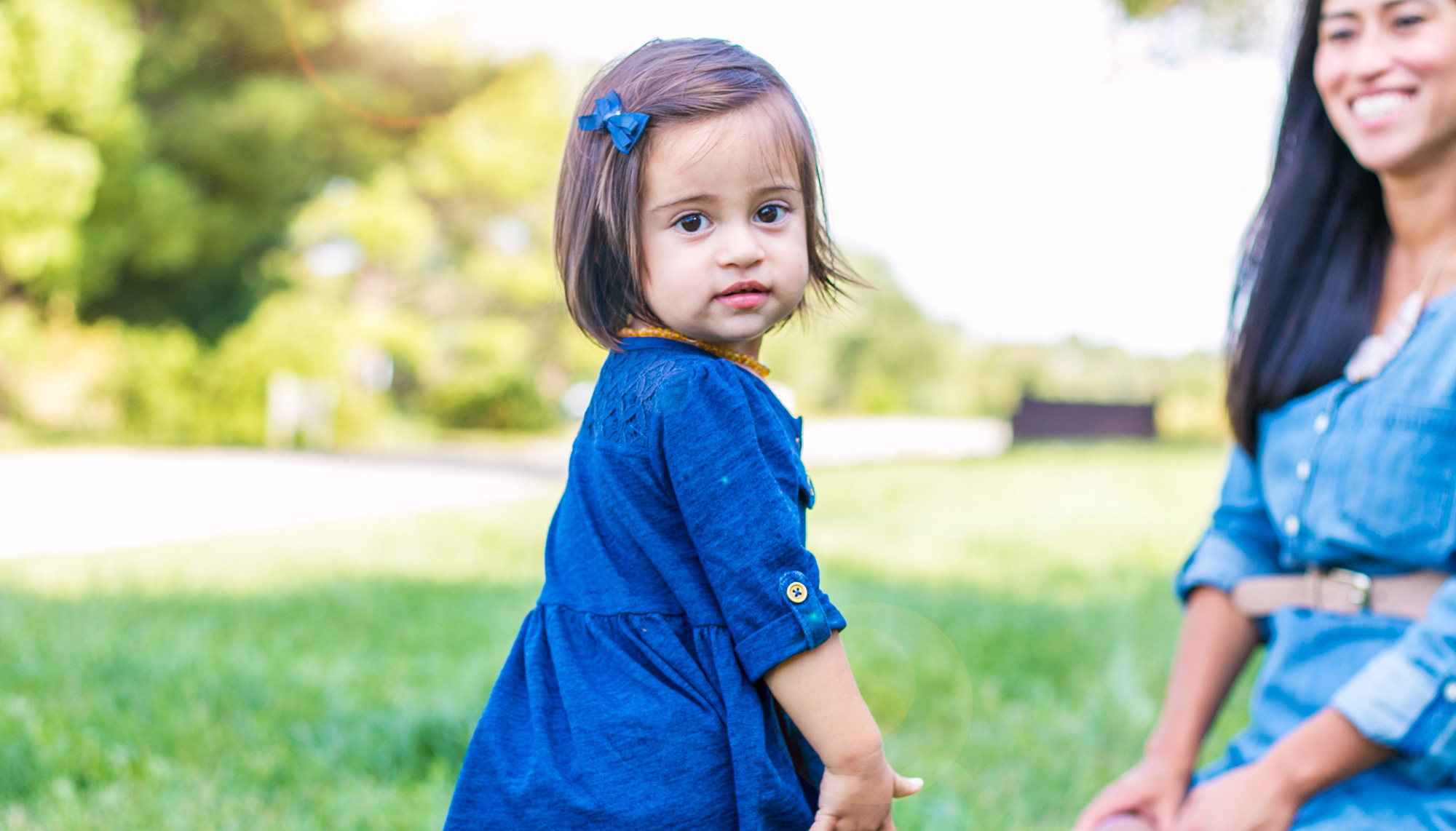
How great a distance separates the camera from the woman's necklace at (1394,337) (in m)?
1.50

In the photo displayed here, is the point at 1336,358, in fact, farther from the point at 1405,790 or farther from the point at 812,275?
the point at 812,275

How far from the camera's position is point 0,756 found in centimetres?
260

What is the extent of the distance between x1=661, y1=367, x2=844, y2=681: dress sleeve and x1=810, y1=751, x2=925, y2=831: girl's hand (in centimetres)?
13

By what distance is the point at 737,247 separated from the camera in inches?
46.8

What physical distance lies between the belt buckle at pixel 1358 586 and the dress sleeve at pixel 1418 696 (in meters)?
0.13

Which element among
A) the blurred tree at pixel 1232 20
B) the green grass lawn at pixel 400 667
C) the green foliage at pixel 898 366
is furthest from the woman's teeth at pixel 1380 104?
the green foliage at pixel 898 366

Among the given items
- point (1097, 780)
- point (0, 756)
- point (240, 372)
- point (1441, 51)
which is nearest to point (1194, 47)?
point (1097, 780)

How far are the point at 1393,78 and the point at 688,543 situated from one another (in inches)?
42.9

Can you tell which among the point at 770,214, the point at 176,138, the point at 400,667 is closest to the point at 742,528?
the point at 770,214

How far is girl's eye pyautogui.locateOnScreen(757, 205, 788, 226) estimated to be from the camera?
1.23 m

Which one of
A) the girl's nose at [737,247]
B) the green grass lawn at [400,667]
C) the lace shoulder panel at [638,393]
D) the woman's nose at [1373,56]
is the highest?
the woman's nose at [1373,56]

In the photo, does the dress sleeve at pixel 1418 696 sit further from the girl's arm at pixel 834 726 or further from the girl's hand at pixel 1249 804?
the girl's arm at pixel 834 726

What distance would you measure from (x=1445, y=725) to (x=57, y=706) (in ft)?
10.3

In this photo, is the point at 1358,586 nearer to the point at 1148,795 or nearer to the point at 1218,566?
the point at 1218,566
